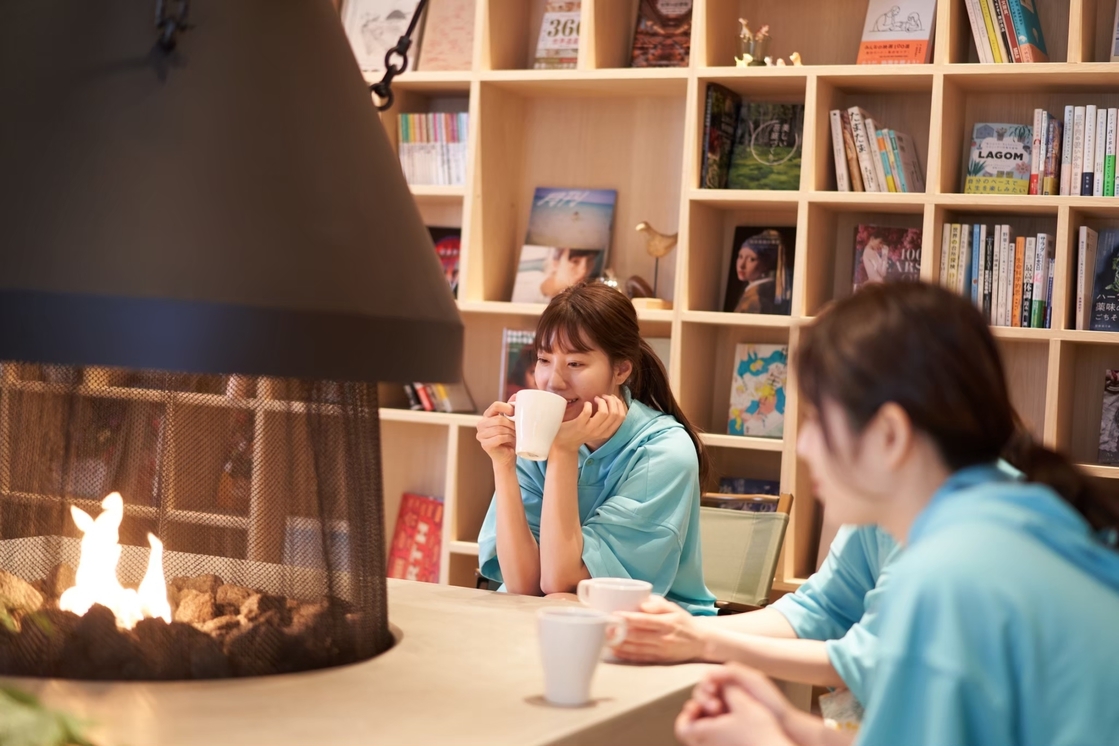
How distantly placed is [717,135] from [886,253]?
0.56 meters

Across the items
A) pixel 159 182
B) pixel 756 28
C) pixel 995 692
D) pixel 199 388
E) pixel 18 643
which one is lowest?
pixel 18 643

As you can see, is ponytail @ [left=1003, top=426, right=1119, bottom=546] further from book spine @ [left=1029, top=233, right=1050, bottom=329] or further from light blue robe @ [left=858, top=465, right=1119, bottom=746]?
book spine @ [left=1029, top=233, right=1050, bottom=329]

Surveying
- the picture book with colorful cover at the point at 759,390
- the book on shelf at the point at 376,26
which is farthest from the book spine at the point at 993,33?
the book on shelf at the point at 376,26

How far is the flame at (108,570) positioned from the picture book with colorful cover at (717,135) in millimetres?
2201

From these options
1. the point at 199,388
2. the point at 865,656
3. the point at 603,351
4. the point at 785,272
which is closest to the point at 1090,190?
the point at 785,272

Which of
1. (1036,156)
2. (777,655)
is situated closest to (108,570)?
(777,655)

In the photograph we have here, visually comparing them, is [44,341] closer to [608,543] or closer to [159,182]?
[159,182]

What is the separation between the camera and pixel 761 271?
354 cm

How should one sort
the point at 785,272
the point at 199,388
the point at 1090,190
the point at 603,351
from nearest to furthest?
the point at 199,388 → the point at 603,351 → the point at 1090,190 → the point at 785,272

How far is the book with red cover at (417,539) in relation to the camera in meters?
3.87

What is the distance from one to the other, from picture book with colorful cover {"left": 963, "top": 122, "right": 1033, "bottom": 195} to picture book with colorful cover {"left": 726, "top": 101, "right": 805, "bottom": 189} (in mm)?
455

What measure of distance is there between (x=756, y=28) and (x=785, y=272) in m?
0.73

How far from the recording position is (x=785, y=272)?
138 inches

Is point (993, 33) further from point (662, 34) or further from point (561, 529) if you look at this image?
point (561, 529)
